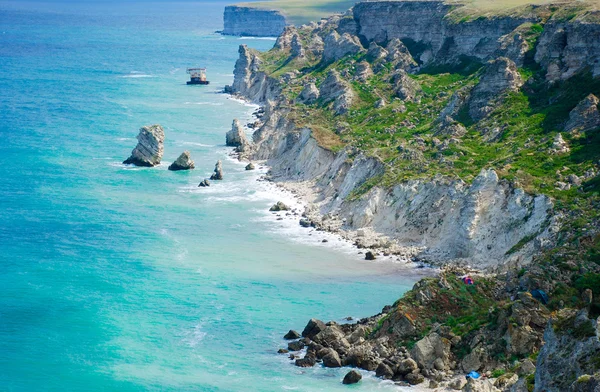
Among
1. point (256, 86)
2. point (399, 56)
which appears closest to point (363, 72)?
point (399, 56)

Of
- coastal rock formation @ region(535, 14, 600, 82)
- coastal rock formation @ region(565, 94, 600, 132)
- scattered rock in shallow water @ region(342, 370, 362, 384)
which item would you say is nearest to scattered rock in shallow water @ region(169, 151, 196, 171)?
coastal rock formation @ region(535, 14, 600, 82)

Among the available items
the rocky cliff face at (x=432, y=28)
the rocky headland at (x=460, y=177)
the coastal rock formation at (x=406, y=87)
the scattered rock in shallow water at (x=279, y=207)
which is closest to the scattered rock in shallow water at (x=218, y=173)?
the rocky headland at (x=460, y=177)

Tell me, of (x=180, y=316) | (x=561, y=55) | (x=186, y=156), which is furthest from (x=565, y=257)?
(x=186, y=156)

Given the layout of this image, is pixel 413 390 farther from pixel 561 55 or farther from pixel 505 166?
pixel 561 55

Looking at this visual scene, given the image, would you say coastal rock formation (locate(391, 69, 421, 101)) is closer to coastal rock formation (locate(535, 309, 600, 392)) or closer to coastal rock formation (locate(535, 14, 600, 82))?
coastal rock formation (locate(535, 14, 600, 82))

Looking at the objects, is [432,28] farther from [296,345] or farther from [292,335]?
[296,345]
